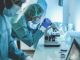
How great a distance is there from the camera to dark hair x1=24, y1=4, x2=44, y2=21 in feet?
8.44

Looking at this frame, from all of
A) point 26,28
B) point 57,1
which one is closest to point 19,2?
point 26,28

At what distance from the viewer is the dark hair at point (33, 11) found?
2574 millimetres

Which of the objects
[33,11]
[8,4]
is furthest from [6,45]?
[33,11]

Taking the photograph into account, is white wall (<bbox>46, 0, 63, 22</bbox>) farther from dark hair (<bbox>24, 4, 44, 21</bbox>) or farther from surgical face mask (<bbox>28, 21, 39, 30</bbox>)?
dark hair (<bbox>24, 4, 44, 21</bbox>)

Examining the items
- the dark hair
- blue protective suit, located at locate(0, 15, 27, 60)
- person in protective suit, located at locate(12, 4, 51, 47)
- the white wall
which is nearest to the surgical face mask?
person in protective suit, located at locate(12, 4, 51, 47)

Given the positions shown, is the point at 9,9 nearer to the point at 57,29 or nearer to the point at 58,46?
the point at 58,46

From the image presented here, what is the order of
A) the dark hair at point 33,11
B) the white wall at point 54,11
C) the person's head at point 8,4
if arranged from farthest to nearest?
the white wall at point 54,11
the dark hair at point 33,11
the person's head at point 8,4

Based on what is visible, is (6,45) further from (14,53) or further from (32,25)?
(32,25)

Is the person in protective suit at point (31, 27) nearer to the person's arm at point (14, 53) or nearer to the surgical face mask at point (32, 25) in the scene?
the surgical face mask at point (32, 25)

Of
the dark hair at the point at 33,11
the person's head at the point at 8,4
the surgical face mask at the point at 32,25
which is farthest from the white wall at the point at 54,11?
the person's head at the point at 8,4

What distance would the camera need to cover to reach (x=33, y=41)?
2781 mm

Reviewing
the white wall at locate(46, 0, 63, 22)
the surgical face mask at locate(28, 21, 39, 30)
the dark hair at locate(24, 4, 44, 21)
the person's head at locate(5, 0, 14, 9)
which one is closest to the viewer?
the person's head at locate(5, 0, 14, 9)

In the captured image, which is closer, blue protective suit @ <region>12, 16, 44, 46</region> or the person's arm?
the person's arm

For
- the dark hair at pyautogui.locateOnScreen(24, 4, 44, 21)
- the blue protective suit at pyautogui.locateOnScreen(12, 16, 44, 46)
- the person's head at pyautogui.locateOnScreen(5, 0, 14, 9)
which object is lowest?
the blue protective suit at pyautogui.locateOnScreen(12, 16, 44, 46)
